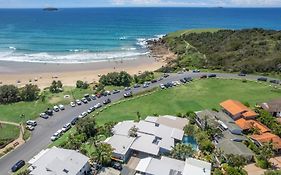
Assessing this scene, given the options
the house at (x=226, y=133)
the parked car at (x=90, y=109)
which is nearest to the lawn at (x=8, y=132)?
the parked car at (x=90, y=109)

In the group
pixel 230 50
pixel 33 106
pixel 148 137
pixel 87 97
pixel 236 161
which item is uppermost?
pixel 230 50

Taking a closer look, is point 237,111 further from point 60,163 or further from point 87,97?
point 60,163

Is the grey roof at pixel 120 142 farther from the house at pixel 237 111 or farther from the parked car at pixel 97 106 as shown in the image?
the house at pixel 237 111

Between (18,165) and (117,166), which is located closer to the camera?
(117,166)

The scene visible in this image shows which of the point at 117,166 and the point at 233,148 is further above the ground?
the point at 233,148

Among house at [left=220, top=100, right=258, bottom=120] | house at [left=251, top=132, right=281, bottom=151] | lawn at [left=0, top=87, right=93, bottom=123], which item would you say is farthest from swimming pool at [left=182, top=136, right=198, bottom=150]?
lawn at [left=0, top=87, right=93, bottom=123]

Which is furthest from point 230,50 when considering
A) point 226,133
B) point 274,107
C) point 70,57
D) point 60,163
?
point 60,163

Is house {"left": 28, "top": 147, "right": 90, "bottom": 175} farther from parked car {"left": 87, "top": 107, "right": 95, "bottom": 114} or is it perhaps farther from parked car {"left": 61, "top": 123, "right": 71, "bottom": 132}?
parked car {"left": 87, "top": 107, "right": 95, "bottom": 114}

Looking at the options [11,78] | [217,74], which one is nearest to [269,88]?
[217,74]
